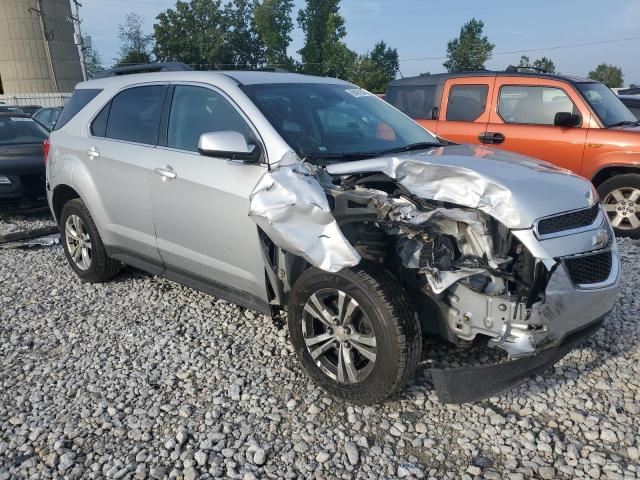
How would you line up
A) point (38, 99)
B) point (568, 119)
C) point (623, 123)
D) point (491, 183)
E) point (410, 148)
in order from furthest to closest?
point (38, 99) < point (623, 123) < point (568, 119) < point (410, 148) < point (491, 183)

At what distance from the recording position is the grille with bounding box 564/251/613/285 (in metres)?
2.72

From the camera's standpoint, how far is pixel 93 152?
4.60m

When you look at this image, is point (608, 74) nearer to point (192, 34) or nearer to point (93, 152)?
point (192, 34)

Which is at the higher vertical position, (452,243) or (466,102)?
(466,102)

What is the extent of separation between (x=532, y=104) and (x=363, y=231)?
492 cm

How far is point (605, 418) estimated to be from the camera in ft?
9.66

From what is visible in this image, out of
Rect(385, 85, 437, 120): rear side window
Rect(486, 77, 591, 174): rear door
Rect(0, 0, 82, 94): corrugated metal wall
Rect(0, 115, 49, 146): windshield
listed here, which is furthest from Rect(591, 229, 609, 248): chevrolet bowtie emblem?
Rect(0, 0, 82, 94): corrugated metal wall

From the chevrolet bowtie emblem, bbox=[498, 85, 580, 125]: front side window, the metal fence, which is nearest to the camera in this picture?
the chevrolet bowtie emblem

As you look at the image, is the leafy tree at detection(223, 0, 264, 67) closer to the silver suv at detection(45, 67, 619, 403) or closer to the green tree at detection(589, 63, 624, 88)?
the green tree at detection(589, 63, 624, 88)

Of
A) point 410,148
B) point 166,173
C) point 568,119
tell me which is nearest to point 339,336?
point 410,148

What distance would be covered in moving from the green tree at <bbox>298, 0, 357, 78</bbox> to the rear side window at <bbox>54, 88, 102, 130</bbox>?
164 feet

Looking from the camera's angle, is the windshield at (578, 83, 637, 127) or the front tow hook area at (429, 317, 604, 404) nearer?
the front tow hook area at (429, 317, 604, 404)

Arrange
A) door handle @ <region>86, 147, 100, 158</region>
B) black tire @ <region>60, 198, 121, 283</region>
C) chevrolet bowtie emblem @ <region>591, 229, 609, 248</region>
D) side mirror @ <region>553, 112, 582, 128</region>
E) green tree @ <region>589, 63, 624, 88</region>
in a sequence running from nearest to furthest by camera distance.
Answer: chevrolet bowtie emblem @ <region>591, 229, 609, 248</region> → door handle @ <region>86, 147, 100, 158</region> → black tire @ <region>60, 198, 121, 283</region> → side mirror @ <region>553, 112, 582, 128</region> → green tree @ <region>589, 63, 624, 88</region>

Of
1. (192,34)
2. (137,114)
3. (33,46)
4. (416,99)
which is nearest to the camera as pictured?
(137,114)
